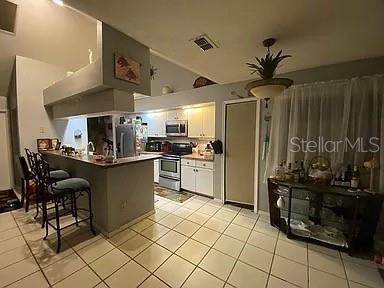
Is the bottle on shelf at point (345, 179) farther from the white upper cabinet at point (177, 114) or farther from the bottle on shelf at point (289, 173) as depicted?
the white upper cabinet at point (177, 114)

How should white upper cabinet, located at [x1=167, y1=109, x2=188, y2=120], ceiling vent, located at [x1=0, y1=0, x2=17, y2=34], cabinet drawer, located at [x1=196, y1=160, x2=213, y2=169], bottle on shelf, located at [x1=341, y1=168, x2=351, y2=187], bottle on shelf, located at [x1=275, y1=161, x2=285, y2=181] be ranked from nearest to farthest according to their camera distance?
bottle on shelf, located at [x1=341, y1=168, x2=351, y2=187]
bottle on shelf, located at [x1=275, y1=161, x2=285, y2=181]
ceiling vent, located at [x1=0, y1=0, x2=17, y2=34]
cabinet drawer, located at [x1=196, y1=160, x2=213, y2=169]
white upper cabinet, located at [x1=167, y1=109, x2=188, y2=120]

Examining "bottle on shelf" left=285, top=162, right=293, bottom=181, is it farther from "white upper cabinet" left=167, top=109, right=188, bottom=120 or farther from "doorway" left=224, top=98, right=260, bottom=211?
"white upper cabinet" left=167, top=109, right=188, bottom=120

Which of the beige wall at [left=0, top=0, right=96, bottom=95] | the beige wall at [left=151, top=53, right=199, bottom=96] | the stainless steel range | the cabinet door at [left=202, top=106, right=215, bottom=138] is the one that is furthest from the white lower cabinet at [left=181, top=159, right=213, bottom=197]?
the beige wall at [left=0, top=0, right=96, bottom=95]

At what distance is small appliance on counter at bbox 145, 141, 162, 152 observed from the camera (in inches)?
206

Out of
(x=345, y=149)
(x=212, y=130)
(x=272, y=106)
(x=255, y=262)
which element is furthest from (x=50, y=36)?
(x=345, y=149)

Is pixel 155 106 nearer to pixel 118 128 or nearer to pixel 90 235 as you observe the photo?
pixel 118 128

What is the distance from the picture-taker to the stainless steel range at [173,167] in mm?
4551

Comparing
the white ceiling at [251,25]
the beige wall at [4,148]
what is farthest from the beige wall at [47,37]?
the white ceiling at [251,25]

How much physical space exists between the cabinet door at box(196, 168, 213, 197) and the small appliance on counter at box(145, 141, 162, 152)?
1574 millimetres

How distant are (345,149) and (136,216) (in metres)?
3.30

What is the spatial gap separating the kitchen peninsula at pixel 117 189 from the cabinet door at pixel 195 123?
5.45ft

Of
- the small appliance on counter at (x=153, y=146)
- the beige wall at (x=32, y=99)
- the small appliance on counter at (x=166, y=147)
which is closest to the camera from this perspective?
the beige wall at (x=32, y=99)

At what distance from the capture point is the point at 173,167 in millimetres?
4641

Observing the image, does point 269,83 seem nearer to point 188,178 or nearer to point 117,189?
point 117,189
